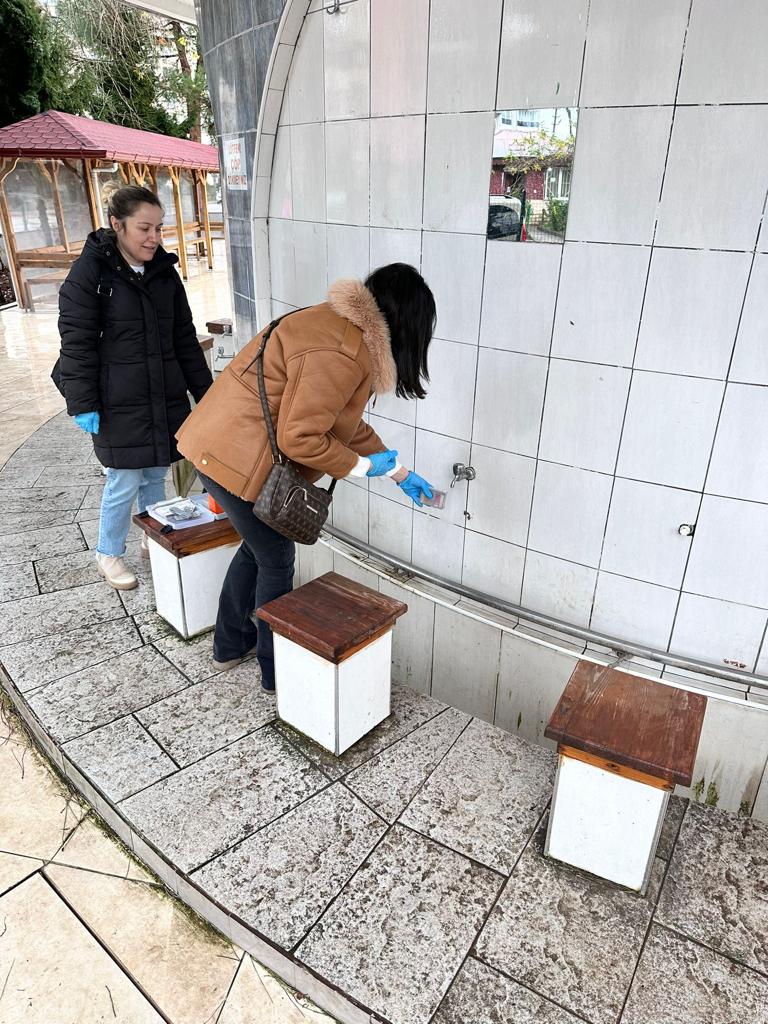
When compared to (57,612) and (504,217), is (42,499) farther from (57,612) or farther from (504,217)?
(504,217)

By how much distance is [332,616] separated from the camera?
2631mm

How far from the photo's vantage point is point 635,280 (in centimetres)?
229

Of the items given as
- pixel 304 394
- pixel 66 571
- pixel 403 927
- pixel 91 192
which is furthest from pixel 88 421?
pixel 91 192

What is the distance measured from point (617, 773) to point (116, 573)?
2710 mm

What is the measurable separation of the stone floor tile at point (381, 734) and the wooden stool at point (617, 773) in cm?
74

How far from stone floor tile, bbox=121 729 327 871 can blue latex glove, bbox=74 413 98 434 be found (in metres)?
1.65

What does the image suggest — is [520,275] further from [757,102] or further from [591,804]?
[591,804]

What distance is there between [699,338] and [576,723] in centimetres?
127

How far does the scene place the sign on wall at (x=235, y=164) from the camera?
3807 millimetres

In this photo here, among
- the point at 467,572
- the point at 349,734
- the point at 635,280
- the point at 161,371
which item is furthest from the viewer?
the point at 161,371

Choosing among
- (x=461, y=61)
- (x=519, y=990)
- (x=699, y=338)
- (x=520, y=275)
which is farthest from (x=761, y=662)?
(x=461, y=61)

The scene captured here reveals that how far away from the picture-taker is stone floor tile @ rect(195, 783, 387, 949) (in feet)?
6.68

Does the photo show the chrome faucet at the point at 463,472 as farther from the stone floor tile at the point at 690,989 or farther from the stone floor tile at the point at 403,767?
the stone floor tile at the point at 690,989

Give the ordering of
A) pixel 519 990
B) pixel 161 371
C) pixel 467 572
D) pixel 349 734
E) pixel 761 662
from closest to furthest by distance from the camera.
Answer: pixel 519 990 < pixel 761 662 < pixel 349 734 < pixel 467 572 < pixel 161 371
